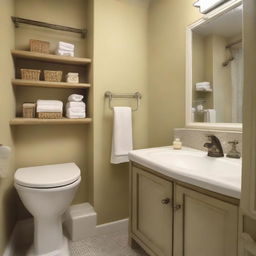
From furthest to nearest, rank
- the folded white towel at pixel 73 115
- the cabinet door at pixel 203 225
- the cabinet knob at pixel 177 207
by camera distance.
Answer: the folded white towel at pixel 73 115 → the cabinet knob at pixel 177 207 → the cabinet door at pixel 203 225

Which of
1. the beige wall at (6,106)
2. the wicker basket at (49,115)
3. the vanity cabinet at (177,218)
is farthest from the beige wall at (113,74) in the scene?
the beige wall at (6,106)

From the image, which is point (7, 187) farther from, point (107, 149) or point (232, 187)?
point (232, 187)

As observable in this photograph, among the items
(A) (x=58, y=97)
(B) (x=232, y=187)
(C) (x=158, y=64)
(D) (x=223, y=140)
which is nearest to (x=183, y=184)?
(B) (x=232, y=187)

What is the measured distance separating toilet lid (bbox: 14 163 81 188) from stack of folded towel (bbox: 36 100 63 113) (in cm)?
47

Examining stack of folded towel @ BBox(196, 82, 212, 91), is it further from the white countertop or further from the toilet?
the toilet

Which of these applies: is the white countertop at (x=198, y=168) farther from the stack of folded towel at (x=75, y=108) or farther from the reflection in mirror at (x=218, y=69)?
the stack of folded towel at (x=75, y=108)

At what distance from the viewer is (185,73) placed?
1.50m

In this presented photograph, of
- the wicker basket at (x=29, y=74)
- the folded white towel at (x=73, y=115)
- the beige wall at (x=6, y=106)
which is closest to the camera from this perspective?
the beige wall at (x=6, y=106)

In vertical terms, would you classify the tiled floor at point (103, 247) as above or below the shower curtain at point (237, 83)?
below

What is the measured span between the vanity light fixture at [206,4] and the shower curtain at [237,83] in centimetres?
33

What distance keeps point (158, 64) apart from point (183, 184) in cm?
125

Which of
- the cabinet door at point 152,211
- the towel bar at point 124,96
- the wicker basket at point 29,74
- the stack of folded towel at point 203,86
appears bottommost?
the cabinet door at point 152,211

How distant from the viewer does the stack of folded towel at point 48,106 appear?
4.94 ft

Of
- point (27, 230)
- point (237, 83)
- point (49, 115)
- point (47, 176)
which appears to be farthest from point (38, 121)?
point (237, 83)
